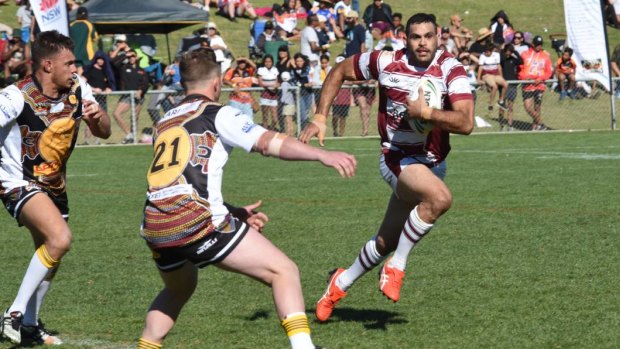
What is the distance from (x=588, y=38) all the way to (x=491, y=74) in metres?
2.31

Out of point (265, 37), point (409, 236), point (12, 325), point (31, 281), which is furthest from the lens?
point (265, 37)

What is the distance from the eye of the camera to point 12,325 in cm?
650

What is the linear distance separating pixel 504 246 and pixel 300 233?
2210 millimetres

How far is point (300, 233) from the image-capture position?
11195 millimetres

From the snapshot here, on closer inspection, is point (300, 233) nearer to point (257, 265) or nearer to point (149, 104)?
point (257, 265)

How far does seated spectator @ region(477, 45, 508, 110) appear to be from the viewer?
24.7 m

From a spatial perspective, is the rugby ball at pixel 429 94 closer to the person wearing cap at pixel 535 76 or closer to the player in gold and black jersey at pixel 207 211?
the player in gold and black jersey at pixel 207 211

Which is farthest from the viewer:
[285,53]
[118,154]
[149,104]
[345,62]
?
[285,53]

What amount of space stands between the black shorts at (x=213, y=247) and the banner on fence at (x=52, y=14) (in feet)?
41.4

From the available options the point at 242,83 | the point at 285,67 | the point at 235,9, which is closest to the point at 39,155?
the point at 242,83

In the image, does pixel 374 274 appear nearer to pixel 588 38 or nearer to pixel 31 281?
pixel 31 281

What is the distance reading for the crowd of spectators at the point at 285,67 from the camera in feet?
76.5

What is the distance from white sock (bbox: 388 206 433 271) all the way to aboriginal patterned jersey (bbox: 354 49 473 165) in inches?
19.1

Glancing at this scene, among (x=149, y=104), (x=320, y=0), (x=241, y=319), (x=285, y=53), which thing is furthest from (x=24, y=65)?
(x=241, y=319)
